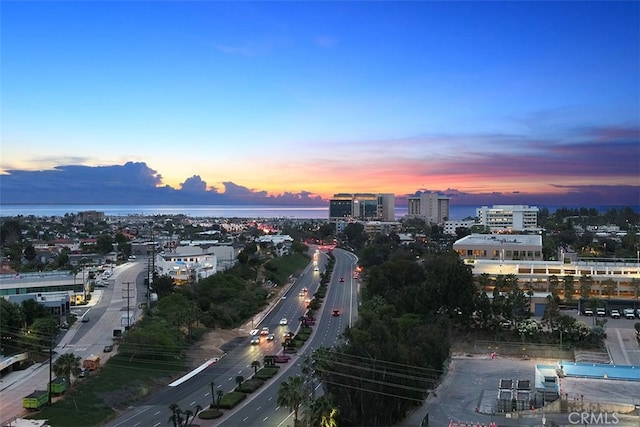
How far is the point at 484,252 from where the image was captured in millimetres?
57750

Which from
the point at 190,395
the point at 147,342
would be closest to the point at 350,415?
the point at 190,395

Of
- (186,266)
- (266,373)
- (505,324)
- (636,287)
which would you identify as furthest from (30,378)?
(636,287)

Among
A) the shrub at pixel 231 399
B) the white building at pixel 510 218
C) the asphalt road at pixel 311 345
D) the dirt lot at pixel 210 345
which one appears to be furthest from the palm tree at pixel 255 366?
the white building at pixel 510 218

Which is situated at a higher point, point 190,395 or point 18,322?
point 18,322

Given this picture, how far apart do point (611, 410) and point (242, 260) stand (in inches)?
1785

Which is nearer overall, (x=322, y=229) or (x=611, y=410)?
(x=611, y=410)

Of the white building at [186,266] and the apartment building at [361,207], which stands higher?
the apartment building at [361,207]

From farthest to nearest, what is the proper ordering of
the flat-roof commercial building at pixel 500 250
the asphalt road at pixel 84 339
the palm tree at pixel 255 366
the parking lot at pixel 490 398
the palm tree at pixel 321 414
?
the flat-roof commercial building at pixel 500 250
the palm tree at pixel 255 366
the asphalt road at pixel 84 339
the parking lot at pixel 490 398
the palm tree at pixel 321 414

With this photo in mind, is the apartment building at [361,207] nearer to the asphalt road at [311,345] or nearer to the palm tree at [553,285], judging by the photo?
the asphalt road at [311,345]

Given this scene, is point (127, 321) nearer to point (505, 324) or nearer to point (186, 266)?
point (186, 266)

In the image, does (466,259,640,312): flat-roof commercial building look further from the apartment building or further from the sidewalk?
the apartment building

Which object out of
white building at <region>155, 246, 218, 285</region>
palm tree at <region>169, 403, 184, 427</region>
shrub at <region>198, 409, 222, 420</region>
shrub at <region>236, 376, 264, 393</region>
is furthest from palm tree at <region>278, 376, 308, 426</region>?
white building at <region>155, 246, 218, 285</region>

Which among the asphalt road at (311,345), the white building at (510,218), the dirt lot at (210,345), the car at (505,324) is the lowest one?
the dirt lot at (210,345)

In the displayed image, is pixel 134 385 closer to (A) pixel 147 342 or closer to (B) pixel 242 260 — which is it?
(A) pixel 147 342
